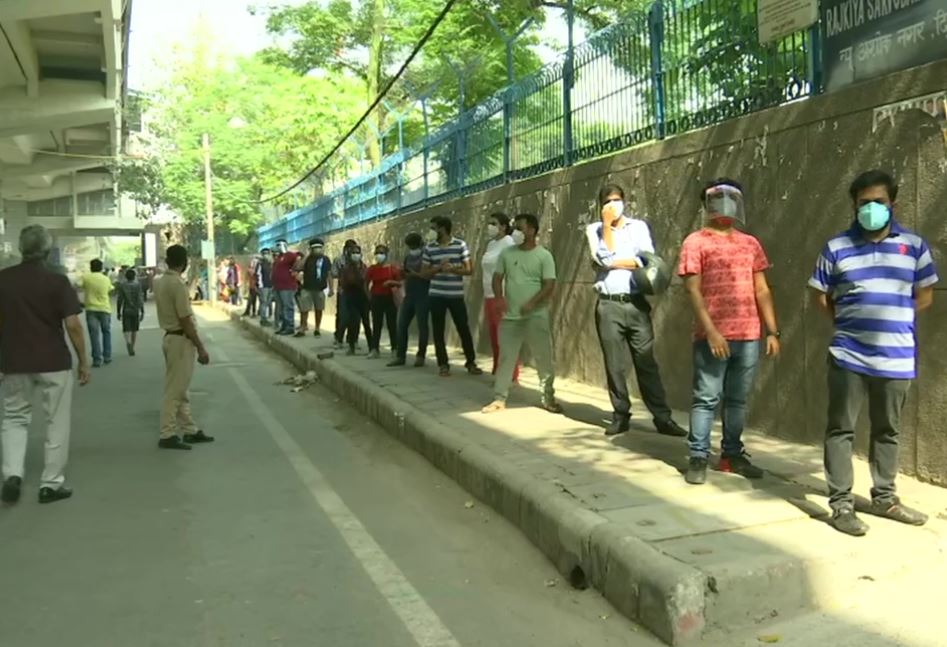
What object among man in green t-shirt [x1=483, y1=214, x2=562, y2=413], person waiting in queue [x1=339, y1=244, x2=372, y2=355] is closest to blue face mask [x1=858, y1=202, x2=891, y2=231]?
man in green t-shirt [x1=483, y1=214, x2=562, y2=413]

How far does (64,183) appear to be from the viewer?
39.5 meters

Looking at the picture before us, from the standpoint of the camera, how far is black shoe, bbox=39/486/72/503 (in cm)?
581

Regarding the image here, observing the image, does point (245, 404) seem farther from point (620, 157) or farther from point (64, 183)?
point (64, 183)

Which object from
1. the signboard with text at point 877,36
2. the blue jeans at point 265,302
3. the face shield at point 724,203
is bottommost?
the blue jeans at point 265,302

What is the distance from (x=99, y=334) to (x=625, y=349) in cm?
1078

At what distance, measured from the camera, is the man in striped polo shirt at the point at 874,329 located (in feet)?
13.4

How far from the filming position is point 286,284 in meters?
16.2

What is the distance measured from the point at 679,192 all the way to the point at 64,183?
1521 inches

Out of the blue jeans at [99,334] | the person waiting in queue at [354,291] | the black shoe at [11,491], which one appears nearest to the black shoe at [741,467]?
the black shoe at [11,491]

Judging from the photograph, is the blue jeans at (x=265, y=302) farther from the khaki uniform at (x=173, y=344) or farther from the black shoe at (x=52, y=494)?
the black shoe at (x=52, y=494)

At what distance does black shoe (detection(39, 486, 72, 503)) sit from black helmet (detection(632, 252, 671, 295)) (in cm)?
418

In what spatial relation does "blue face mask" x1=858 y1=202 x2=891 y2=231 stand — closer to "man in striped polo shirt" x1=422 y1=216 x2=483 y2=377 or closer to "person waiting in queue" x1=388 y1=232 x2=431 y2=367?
"man in striped polo shirt" x1=422 y1=216 x2=483 y2=377

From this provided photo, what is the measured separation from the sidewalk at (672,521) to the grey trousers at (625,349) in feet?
0.88

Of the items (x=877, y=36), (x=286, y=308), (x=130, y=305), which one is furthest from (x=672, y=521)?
(x=130, y=305)
